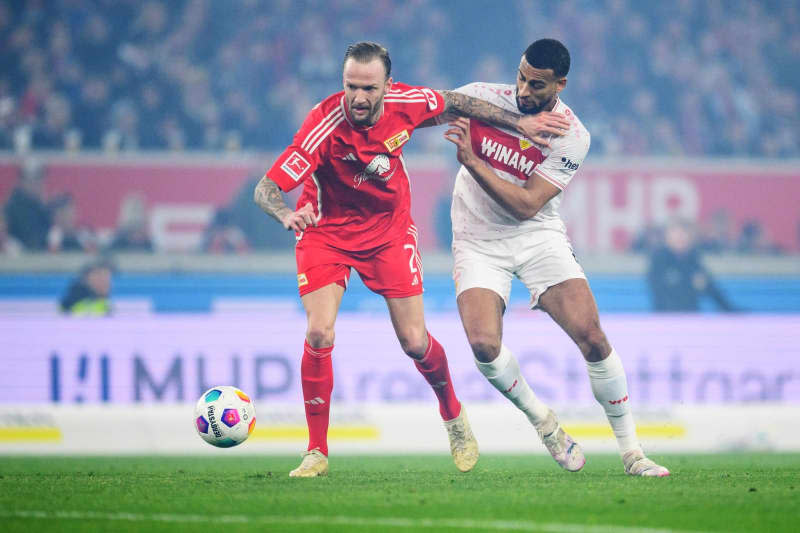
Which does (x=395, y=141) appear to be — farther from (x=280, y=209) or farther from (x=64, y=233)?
(x=64, y=233)

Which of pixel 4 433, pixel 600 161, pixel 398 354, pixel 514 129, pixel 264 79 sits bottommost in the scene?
pixel 4 433

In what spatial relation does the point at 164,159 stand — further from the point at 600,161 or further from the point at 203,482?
the point at 203,482

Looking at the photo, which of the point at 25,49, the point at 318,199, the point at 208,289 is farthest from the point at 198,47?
the point at 318,199

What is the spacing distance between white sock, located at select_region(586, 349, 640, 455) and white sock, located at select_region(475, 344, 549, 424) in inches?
14.7

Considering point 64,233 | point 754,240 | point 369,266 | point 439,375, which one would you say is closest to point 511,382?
point 439,375

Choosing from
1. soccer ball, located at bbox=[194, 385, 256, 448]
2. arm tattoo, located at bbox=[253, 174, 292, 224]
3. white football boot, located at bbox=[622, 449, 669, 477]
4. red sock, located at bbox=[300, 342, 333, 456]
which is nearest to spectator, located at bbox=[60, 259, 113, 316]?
soccer ball, located at bbox=[194, 385, 256, 448]

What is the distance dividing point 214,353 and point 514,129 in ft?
17.0

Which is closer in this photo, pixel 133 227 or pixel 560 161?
pixel 560 161

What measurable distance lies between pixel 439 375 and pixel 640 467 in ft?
4.36

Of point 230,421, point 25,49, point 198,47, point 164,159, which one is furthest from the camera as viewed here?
point 198,47

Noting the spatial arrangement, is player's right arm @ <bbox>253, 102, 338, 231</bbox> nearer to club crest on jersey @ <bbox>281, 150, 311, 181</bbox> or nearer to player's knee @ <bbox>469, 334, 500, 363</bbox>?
club crest on jersey @ <bbox>281, 150, 311, 181</bbox>

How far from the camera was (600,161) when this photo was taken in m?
15.1

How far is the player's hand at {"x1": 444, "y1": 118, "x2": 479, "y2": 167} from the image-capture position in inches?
245

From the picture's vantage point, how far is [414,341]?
6.43 m
